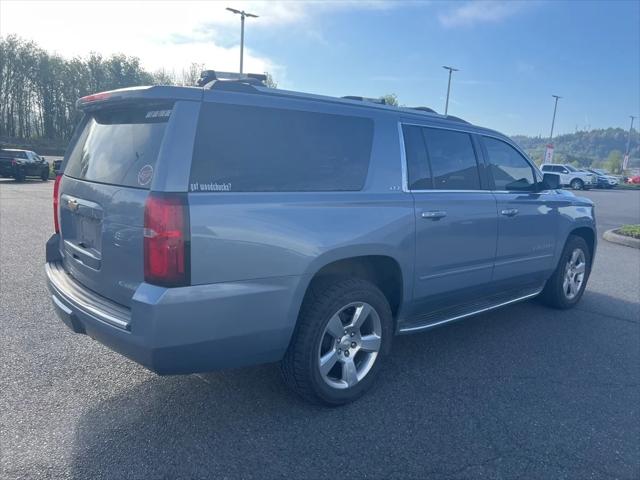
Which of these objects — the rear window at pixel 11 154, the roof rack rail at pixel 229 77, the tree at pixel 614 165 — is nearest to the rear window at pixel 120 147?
the roof rack rail at pixel 229 77

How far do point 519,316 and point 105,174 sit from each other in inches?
172

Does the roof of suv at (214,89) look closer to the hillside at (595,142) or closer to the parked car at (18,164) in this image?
the parked car at (18,164)

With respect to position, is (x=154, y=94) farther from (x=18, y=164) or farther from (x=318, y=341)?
(x=18, y=164)

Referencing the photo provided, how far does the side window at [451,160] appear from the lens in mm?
4027

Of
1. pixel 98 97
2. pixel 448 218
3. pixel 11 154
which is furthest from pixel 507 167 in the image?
pixel 11 154

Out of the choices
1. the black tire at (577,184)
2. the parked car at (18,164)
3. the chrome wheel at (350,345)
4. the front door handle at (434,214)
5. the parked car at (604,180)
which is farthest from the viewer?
the parked car at (604,180)

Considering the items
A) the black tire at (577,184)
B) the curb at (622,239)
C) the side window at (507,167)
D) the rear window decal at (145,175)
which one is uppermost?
the side window at (507,167)

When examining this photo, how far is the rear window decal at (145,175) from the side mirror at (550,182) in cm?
398

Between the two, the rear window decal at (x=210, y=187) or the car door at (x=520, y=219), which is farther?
the car door at (x=520, y=219)

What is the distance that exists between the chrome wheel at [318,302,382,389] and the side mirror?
2704mm

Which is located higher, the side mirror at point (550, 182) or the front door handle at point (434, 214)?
the side mirror at point (550, 182)

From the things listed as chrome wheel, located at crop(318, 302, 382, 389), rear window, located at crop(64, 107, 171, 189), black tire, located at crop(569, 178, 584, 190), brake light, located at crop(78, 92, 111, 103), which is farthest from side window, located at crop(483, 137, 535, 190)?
black tire, located at crop(569, 178, 584, 190)

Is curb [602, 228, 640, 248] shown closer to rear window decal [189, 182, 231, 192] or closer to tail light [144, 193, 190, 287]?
rear window decal [189, 182, 231, 192]

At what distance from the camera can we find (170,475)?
2629 millimetres
